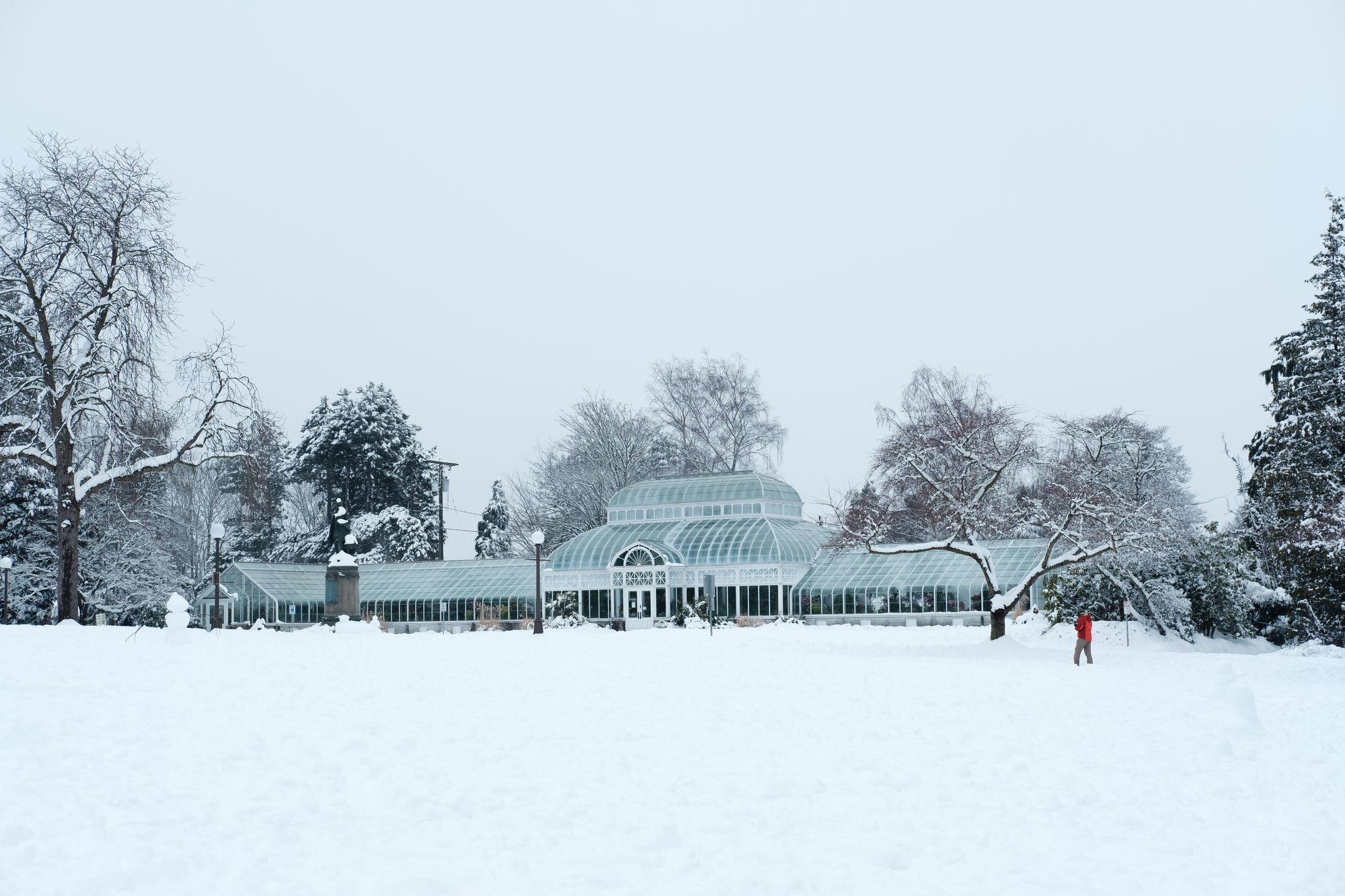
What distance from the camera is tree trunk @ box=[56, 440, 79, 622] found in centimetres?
2267

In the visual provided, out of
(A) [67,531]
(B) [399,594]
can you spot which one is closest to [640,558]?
(B) [399,594]

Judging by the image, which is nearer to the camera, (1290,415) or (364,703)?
(364,703)

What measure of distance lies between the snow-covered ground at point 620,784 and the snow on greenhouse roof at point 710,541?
31.7 m

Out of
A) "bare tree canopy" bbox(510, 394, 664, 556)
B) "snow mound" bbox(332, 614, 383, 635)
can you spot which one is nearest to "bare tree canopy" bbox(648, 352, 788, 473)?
"bare tree canopy" bbox(510, 394, 664, 556)

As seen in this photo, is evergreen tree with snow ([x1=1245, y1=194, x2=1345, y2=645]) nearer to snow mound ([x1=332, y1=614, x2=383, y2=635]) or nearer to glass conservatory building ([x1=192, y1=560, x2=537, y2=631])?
snow mound ([x1=332, y1=614, x2=383, y2=635])

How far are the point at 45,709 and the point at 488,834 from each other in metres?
4.54

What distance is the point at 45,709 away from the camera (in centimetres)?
989

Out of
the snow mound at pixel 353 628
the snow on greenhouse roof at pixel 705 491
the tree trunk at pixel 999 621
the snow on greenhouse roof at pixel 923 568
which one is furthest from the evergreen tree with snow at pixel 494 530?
the tree trunk at pixel 999 621

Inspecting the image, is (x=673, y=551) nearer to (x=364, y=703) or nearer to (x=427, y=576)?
(x=427, y=576)

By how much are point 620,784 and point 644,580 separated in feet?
134

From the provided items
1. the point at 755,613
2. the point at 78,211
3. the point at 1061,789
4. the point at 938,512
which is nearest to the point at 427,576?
the point at 755,613

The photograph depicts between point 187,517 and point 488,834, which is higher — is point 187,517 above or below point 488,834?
above

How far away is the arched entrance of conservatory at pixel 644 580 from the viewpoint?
49719 mm

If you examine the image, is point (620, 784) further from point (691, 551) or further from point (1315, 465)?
point (691, 551)
